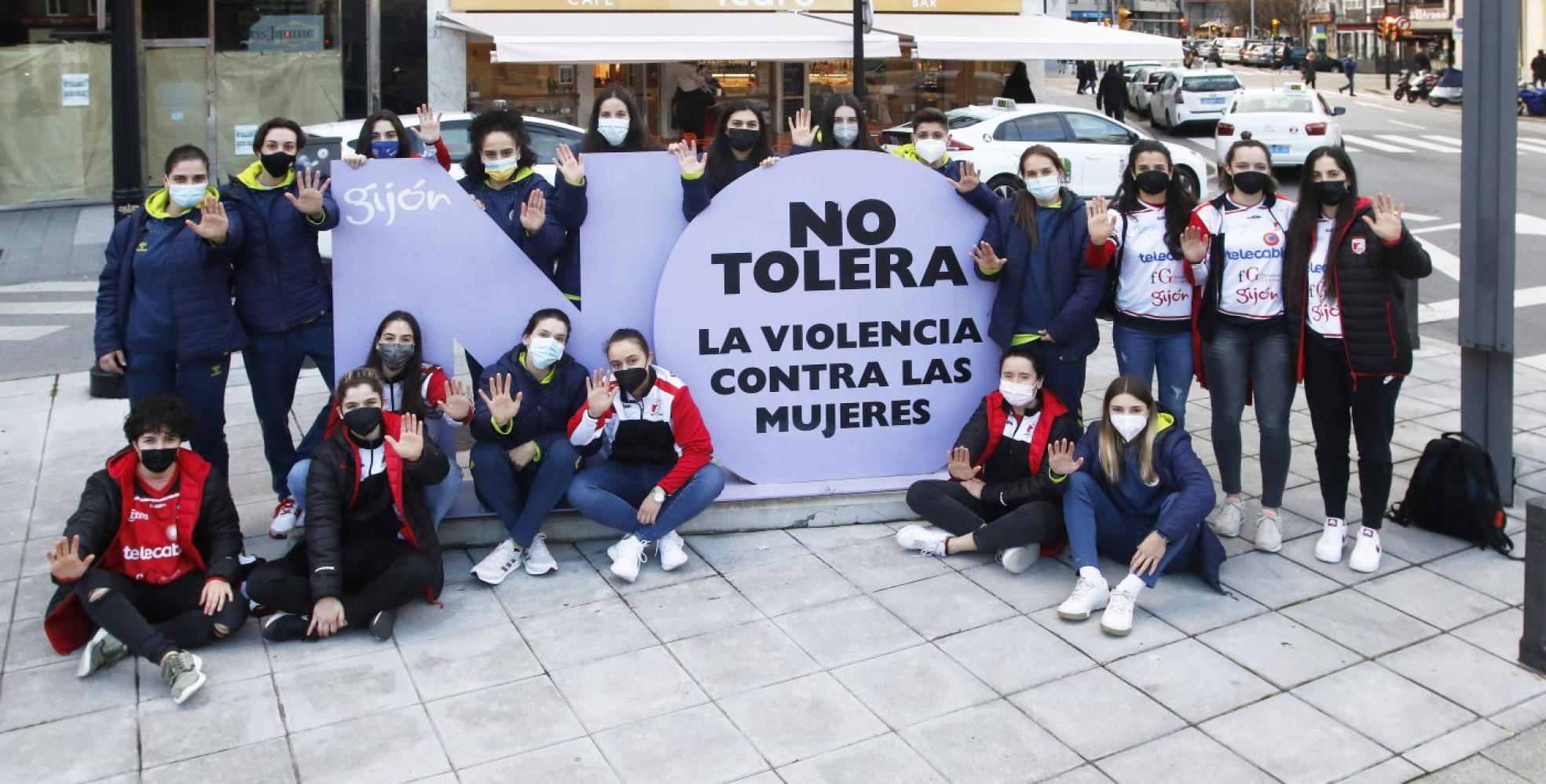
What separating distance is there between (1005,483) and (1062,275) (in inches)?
38.7

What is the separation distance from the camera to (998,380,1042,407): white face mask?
6.24 m

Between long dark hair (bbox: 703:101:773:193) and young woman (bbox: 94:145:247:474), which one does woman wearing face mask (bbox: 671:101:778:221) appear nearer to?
long dark hair (bbox: 703:101:773:193)

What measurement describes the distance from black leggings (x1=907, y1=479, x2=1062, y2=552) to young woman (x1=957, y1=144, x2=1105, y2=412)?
2.28 feet

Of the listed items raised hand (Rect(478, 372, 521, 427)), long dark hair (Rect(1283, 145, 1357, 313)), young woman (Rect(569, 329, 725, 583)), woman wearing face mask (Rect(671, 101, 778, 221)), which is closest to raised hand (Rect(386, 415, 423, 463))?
raised hand (Rect(478, 372, 521, 427))

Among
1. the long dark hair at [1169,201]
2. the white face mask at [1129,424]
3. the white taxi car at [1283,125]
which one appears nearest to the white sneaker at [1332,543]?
the white face mask at [1129,424]

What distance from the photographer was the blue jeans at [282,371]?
21.4ft

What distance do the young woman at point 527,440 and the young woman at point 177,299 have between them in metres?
1.18

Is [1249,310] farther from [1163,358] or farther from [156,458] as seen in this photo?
[156,458]

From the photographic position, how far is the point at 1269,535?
642 centimetres

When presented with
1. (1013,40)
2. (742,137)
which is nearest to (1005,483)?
(742,137)

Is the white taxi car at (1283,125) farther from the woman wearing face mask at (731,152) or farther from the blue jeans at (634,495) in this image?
the blue jeans at (634,495)

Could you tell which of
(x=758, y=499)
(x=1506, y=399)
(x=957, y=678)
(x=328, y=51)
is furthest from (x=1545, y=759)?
(x=328, y=51)

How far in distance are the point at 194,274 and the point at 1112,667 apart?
13.3ft

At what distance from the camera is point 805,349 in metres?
6.91
